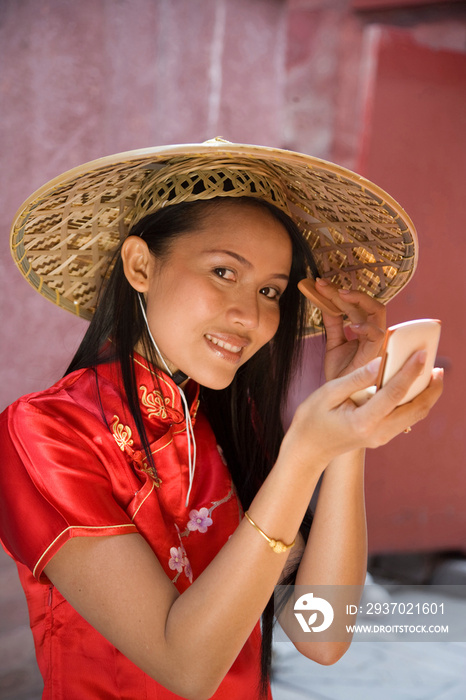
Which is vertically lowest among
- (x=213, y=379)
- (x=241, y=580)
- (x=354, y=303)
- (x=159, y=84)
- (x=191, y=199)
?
(x=241, y=580)

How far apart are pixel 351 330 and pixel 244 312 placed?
1.03 ft

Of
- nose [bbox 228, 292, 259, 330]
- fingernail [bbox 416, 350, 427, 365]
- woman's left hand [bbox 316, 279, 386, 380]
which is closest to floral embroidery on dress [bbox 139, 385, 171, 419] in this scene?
nose [bbox 228, 292, 259, 330]

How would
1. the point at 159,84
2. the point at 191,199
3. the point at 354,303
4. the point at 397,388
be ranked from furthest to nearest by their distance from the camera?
the point at 159,84 → the point at 354,303 → the point at 191,199 → the point at 397,388

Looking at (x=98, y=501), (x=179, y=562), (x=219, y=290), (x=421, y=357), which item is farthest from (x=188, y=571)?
(x=421, y=357)

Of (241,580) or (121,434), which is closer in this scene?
(241,580)

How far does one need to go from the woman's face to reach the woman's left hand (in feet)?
0.49

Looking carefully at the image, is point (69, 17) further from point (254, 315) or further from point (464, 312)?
point (464, 312)

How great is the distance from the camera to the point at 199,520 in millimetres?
1453

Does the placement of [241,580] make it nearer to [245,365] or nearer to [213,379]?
[213,379]

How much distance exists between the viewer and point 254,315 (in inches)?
55.0

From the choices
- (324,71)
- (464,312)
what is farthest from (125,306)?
(464,312)

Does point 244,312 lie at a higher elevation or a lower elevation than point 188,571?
higher

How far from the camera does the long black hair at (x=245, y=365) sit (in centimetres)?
148

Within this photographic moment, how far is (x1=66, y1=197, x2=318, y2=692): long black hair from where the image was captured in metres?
1.48
